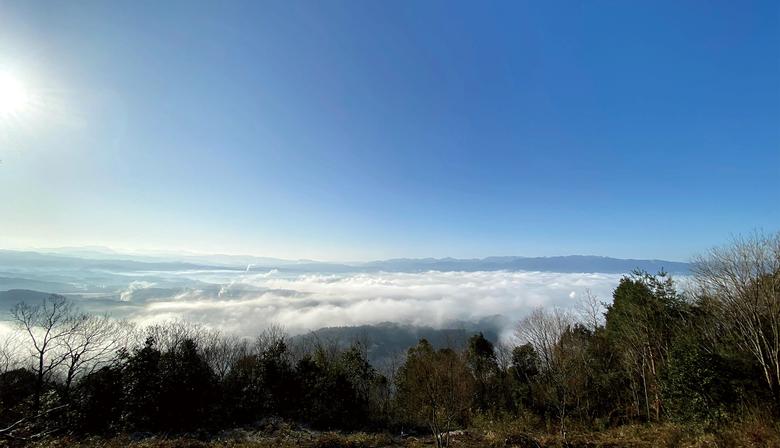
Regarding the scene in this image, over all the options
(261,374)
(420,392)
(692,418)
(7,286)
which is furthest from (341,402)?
(7,286)

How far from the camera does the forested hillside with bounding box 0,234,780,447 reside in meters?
18.5

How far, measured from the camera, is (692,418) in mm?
19000

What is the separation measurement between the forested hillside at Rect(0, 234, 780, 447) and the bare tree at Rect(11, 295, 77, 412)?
5.9 inches

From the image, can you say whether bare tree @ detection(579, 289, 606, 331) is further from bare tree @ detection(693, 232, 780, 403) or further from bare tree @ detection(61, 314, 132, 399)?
bare tree @ detection(61, 314, 132, 399)

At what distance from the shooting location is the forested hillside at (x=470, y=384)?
1847cm

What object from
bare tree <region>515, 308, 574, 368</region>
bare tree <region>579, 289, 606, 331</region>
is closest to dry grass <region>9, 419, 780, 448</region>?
bare tree <region>515, 308, 574, 368</region>

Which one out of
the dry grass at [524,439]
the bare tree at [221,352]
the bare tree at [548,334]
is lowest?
the bare tree at [221,352]

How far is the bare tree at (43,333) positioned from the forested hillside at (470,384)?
5.9 inches

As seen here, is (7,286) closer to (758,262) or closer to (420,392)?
(420,392)

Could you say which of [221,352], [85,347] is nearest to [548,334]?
[85,347]

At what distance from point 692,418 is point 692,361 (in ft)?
11.0

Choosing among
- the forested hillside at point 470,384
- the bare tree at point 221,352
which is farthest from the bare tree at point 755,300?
the bare tree at point 221,352

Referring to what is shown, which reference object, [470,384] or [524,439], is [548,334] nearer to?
[524,439]

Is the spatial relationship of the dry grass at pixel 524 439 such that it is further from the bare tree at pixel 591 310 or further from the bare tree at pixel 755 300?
the bare tree at pixel 591 310
